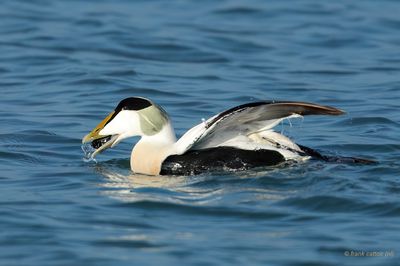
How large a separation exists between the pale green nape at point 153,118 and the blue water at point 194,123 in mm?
530

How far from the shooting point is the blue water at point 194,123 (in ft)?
26.7

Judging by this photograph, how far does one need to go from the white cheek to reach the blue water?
38cm

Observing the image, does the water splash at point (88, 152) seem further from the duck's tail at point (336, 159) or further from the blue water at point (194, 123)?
the duck's tail at point (336, 159)

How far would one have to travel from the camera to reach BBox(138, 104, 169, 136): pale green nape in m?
10.5

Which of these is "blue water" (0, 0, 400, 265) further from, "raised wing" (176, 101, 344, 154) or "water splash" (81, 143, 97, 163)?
"raised wing" (176, 101, 344, 154)

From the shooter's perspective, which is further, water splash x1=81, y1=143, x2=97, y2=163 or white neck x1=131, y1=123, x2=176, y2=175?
water splash x1=81, y1=143, x2=97, y2=163

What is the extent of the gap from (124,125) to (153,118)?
0.28m

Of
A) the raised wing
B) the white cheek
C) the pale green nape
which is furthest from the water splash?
the raised wing

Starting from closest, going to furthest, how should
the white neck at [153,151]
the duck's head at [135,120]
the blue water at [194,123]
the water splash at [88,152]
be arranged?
the blue water at [194,123] → the white neck at [153,151] → the duck's head at [135,120] → the water splash at [88,152]

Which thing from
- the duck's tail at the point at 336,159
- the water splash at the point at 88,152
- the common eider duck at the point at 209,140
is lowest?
the water splash at the point at 88,152

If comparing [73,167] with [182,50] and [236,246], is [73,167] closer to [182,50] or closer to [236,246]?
[236,246]

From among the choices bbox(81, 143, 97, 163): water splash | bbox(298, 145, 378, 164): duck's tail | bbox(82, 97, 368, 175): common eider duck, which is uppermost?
bbox(82, 97, 368, 175): common eider duck

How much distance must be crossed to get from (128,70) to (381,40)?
4.97 metres

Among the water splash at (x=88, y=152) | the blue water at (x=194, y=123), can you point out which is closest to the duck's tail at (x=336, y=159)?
the blue water at (x=194, y=123)
